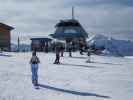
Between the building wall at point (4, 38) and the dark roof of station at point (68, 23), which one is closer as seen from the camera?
the building wall at point (4, 38)

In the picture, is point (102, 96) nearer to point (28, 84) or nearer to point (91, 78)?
point (28, 84)

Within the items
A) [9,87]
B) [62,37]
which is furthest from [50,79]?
[62,37]

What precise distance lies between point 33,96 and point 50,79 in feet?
15.9

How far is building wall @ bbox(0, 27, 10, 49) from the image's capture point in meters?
51.3

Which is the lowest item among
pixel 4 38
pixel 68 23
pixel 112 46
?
pixel 112 46

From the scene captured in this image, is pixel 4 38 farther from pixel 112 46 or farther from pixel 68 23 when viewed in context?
pixel 68 23

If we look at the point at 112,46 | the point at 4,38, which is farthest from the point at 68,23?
the point at 4,38

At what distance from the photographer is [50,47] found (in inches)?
2036

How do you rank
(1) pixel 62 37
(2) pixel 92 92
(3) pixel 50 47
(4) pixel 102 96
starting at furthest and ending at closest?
1. (1) pixel 62 37
2. (3) pixel 50 47
3. (2) pixel 92 92
4. (4) pixel 102 96

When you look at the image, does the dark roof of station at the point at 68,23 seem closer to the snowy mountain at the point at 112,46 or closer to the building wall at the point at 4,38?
the snowy mountain at the point at 112,46

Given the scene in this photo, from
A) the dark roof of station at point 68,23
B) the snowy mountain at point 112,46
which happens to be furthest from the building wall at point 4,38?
the dark roof of station at point 68,23

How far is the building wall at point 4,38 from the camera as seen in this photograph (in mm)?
51253

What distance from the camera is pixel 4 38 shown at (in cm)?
5150

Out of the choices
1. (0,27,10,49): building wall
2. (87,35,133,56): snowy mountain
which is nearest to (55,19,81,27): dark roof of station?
(87,35,133,56): snowy mountain
